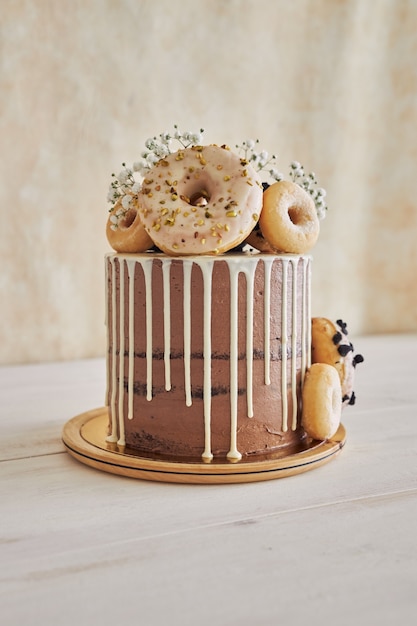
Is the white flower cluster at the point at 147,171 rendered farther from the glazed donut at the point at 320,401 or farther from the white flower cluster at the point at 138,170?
the glazed donut at the point at 320,401

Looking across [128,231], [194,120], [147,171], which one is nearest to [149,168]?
[147,171]

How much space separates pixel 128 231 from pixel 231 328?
253mm

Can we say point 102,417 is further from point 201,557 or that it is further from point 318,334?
point 201,557

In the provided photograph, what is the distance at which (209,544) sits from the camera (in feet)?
3.12

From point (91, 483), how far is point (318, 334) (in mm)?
495

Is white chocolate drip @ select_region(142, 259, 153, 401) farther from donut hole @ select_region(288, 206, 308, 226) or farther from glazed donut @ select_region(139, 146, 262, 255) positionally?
donut hole @ select_region(288, 206, 308, 226)

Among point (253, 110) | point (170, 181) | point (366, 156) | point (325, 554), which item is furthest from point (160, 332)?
point (366, 156)

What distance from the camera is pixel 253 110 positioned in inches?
102

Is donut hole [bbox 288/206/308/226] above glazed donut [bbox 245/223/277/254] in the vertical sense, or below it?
above

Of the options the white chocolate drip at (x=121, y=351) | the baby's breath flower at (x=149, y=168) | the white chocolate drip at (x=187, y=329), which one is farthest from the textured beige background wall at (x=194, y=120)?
the white chocolate drip at (x=187, y=329)

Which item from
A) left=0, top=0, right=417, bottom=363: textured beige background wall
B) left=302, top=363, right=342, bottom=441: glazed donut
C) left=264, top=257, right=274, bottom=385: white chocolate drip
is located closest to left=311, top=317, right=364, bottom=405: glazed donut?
left=302, top=363, right=342, bottom=441: glazed donut

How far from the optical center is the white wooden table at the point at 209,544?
79 centimetres

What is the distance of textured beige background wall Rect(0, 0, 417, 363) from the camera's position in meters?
2.28

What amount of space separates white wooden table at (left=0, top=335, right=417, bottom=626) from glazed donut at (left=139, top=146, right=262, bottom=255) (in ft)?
1.24
